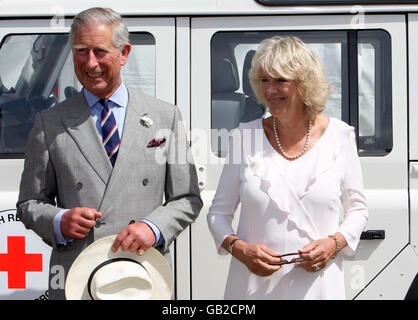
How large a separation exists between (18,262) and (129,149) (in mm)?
1314

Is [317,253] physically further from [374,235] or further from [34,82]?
[34,82]

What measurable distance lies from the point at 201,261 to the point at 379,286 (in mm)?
962

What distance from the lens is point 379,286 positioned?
3307 millimetres

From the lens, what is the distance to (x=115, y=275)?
2.15m

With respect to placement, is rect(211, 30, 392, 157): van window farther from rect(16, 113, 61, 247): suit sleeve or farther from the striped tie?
rect(16, 113, 61, 247): suit sleeve

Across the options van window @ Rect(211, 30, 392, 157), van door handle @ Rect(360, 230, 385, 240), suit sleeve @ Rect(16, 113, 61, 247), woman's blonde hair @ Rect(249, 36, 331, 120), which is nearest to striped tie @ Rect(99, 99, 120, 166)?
suit sleeve @ Rect(16, 113, 61, 247)

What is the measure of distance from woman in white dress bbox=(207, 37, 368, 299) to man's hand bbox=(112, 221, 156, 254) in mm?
349

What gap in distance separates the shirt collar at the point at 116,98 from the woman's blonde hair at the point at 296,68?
52cm

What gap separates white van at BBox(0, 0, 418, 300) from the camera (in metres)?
3.29

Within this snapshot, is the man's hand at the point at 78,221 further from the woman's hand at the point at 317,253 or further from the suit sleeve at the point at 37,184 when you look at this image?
the woman's hand at the point at 317,253

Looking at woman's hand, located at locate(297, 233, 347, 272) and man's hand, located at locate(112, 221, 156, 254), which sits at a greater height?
man's hand, located at locate(112, 221, 156, 254)

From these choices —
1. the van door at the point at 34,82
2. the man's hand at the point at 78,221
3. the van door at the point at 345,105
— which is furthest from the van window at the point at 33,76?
the man's hand at the point at 78,221

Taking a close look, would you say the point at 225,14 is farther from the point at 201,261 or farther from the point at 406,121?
the point at 201,261

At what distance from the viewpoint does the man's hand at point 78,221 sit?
216 centimetres
